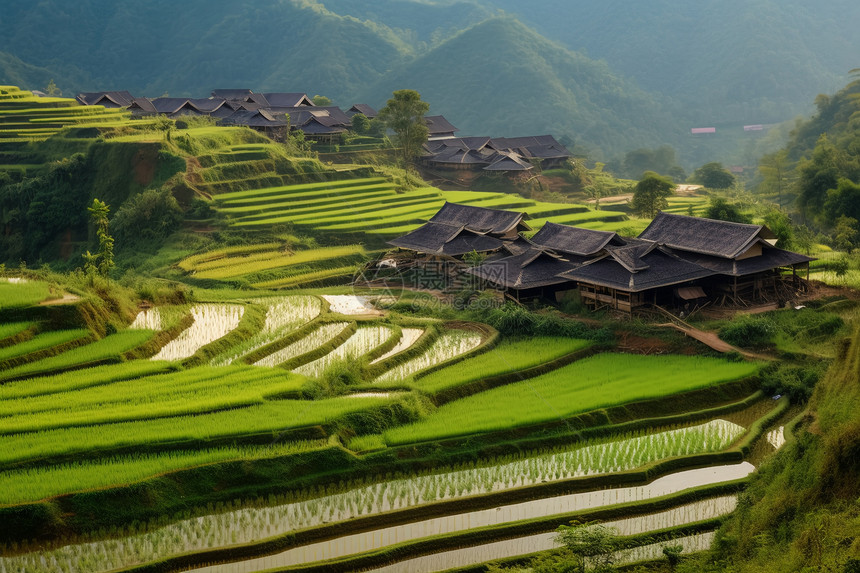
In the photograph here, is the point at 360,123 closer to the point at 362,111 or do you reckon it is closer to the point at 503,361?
the point at 362,111

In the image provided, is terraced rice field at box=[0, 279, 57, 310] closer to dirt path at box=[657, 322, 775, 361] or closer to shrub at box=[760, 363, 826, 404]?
dirt path at box=[657, 322, 775, 361]

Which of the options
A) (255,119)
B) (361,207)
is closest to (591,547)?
(361,207)

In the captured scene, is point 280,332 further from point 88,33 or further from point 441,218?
point 88,33

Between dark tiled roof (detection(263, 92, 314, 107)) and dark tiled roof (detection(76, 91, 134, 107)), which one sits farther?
dark tiled roof (detection(263, 92, 314, 107))

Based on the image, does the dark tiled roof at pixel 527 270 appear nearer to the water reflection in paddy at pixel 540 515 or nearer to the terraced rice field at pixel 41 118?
the water reflection in paddy at pixel 540 515

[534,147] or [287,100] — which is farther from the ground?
[287,100]

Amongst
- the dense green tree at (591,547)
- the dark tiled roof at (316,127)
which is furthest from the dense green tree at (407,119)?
the dense green tree at (591,547)

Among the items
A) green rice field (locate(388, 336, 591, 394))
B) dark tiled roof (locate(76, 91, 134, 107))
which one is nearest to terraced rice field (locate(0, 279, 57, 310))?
green rice field (locate(388, 336, 591, 394))
